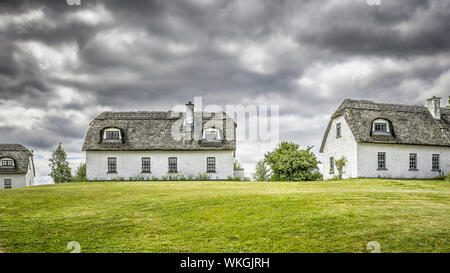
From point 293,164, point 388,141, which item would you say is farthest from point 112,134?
point 388,141

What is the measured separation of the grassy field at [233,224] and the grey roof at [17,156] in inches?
1295

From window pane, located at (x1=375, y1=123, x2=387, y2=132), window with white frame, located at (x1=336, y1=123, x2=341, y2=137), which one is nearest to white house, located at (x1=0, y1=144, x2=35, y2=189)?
window with white frame, located at (x1=336, y1=123, x2=341, y2=137)

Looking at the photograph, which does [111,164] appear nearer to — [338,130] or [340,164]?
[340,164]

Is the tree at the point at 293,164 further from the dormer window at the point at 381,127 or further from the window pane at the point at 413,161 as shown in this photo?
the window pane at the point at 413,161

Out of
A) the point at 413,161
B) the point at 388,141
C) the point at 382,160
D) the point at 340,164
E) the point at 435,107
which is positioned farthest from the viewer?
the point at 435,107

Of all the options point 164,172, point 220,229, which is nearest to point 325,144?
point 164,172

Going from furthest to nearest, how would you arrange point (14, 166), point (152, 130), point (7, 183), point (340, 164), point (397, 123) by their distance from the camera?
point (14, 166) → point (7, 183) → point (152, 130) → point (397, 123) → point (340, 164)

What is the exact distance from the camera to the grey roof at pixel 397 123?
107 ft

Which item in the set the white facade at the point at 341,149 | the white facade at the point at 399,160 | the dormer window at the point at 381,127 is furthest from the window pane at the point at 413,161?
the white facade at the point at 341,149

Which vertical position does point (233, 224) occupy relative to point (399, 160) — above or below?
below

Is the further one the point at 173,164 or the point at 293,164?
the point at 173,164

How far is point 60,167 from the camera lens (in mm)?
46969

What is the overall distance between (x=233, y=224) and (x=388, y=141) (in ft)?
84.7
